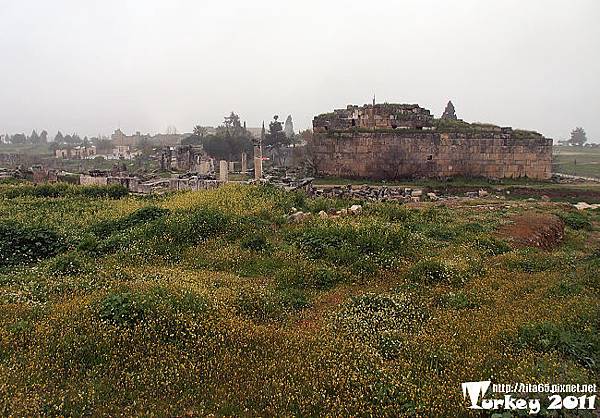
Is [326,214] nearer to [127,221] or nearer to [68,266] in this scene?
[127,221]

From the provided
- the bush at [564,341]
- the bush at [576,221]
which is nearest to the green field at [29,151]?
the bush at [576,221]

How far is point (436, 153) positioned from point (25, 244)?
70.7ft

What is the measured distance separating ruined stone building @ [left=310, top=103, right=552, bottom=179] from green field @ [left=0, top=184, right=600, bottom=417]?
1500cm

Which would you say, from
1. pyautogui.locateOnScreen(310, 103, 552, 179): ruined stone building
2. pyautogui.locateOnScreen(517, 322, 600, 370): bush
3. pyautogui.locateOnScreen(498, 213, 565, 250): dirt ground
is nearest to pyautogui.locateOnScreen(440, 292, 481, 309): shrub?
pyautogui.locateOnScreen(517, 322, 600, 370): bush

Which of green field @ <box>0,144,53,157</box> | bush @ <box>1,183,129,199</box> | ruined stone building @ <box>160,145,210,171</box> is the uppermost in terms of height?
green field @ <box>0,144,53,157</box>

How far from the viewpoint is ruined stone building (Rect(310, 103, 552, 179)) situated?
26.6 metres

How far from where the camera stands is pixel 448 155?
87.5 feet

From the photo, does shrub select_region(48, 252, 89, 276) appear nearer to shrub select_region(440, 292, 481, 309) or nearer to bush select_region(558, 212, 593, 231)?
shrub select_region(440, 292, 481, 309)

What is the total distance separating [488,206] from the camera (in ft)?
59.4

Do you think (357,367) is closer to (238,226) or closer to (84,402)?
(84,402)

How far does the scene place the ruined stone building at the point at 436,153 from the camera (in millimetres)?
26594

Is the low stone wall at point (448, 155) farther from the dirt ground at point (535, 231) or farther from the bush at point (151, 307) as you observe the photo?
the bush at point (151, 307)

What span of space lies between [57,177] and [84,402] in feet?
79.6

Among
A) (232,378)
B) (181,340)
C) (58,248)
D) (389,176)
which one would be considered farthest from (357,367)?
(389,176)
